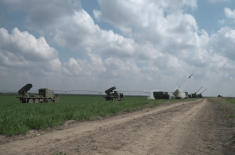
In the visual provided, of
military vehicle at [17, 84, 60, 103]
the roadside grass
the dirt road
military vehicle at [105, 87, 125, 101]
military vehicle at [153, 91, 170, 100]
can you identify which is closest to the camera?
the dirt road

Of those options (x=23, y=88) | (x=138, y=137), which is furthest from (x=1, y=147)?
(x=23, y=88)

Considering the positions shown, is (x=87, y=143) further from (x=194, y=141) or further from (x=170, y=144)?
(x=194, y=141)

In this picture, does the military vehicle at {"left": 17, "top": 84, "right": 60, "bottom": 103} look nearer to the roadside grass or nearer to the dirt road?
the dirt road

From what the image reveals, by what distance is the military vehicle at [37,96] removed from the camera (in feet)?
99.3

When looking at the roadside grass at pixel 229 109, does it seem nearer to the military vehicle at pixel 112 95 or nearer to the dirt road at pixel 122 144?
the dirt road at pixel 122 144

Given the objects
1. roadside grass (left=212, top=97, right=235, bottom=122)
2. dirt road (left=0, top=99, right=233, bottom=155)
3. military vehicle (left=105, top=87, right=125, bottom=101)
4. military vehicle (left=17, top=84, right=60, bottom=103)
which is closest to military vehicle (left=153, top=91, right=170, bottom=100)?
military vehicle (left=105, top=87, right=125, bottom=101)

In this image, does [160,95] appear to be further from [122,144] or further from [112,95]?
[122,144]

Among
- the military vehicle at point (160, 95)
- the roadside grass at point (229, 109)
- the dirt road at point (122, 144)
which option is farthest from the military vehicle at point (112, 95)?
the dirt road at point (122, 144)

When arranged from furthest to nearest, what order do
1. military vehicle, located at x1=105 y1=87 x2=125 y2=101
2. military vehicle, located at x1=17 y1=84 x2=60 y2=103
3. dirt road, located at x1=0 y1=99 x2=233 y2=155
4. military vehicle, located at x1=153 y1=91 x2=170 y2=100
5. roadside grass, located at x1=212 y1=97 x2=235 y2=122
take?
military vehicle, located at x1=153 y1=91 x2=170 y2=100 → military vehicle, located at x1=105 y1=87 x2=125 y2=101 → military vehicle, located at x1=17 y1=84 x2=60 y2=103 → roadside grass, located at x1=212 y1=97 x2=235 y2=122 → dirt road, located at x1=0 y1=99 x2=233 y2=155

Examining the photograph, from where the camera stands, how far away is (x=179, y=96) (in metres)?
65.9

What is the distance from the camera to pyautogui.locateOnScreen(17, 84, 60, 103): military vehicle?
99.3 feet

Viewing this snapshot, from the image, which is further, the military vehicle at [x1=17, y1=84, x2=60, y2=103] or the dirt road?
the military vehicle at [x1=17, y1=84, x2=60, y2=103]

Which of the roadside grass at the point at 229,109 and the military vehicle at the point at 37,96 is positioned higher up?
the military vehicle at the point at 37,96

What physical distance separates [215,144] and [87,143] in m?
4.72
